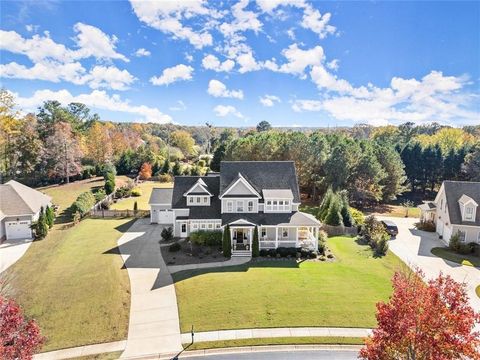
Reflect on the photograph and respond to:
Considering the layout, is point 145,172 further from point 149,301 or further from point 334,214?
point 149,301

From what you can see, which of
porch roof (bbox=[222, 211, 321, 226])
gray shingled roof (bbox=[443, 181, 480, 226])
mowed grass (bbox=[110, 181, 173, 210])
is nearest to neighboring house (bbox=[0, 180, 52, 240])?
mowed grass (bbox=[110, 181, 173, 210])

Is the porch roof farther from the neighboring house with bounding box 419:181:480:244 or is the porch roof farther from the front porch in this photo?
the neighboring house with bounding box 419:181:480:244

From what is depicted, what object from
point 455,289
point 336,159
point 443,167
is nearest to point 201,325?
point 455,289

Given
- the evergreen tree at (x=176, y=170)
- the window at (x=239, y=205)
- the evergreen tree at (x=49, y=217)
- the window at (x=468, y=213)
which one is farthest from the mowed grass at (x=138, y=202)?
the window at (x=468, y=213)

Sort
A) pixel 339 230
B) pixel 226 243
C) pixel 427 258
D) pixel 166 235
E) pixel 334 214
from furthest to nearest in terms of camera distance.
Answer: pixel 334 214 < pixel 339 230 < pixel 166 235 < pixel 427 258 < pixel 226 243

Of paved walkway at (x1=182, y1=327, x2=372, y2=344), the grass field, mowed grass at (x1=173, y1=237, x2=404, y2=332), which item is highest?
mowed grass at (x1=173, y1=237, x2=404, y2=332)

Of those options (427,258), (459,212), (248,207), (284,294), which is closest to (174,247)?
(248,207)
